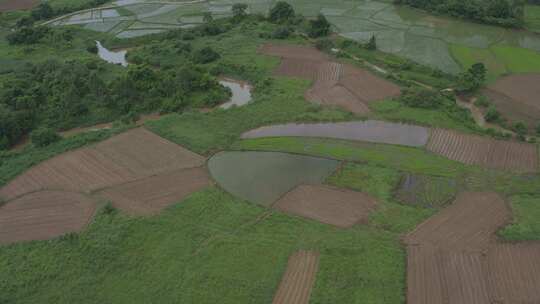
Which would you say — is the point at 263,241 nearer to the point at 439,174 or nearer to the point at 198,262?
the point at 198,262

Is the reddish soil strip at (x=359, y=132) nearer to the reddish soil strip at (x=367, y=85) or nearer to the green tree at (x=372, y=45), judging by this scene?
the reddish soil strip at (x=367, y=85)

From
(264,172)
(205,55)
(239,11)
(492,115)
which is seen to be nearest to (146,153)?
(264,172)

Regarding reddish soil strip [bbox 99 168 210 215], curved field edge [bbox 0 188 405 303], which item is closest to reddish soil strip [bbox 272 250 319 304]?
curved field edge [bbox 0 188 405 303]

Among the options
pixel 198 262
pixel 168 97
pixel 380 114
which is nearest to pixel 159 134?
pixel 168 97

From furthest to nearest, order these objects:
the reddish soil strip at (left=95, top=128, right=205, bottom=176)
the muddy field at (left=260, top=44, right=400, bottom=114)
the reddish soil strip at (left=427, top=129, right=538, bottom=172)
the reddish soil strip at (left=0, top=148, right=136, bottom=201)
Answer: the muddy field at (left=260, top=44, right=400, bottom=114) < the reddish soil strip at (left=95, top=128, right=205, bottom=176) < the reddish soil strip at (left=427, top=129, right=538, bottom=172) < the reddish soil strip at (left=0, top=148, right=136, bottom=201)

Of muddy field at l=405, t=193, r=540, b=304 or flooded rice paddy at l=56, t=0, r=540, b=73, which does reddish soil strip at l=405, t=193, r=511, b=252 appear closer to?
muddy field at l=405, t=193, r=540, b=304

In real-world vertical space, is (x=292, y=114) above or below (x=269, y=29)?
below
